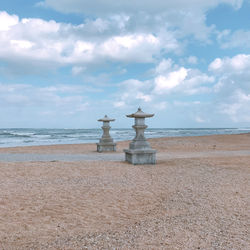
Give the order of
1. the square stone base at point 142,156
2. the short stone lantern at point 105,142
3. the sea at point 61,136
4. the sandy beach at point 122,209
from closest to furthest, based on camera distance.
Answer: the sandy beach at point 122,209 < the square stone base at point 142,156 < the short stone lantern at point 105,142 < the sea at point 61,136

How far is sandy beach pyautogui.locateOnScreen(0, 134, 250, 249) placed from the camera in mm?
3766

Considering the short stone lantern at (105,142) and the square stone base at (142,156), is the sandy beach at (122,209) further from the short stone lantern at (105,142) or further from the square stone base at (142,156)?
the short stone lantern at (105,142)

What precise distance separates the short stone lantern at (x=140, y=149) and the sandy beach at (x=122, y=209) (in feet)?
5.80

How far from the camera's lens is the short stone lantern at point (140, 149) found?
10.4 meters

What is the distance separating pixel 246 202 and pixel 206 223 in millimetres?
1555

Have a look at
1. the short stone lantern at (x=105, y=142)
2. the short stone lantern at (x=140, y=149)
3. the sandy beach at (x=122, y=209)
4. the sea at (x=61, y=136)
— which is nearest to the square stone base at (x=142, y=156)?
the short stone lantern at (x=140, y=149)

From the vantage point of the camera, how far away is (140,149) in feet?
34.6

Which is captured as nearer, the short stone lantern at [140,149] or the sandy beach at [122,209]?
the sandy beach at [122,209]

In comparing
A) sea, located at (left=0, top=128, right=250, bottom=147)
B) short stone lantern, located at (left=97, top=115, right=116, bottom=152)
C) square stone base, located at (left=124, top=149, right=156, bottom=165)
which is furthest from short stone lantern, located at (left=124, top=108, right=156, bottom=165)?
sea, located at (left=0, top=128, right=250, bottom=147)

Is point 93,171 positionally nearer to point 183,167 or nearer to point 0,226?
point 183,167

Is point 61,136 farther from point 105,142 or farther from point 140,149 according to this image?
point 140,149

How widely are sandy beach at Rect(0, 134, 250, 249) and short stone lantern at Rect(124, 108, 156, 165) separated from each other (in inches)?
69.6

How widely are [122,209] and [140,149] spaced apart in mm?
5557

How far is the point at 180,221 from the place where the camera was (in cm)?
447
